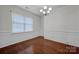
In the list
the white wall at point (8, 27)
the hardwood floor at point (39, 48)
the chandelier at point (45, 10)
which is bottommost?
the hardwood floor at point (39, 48)

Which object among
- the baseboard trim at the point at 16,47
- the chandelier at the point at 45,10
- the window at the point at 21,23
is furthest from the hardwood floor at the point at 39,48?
the chandelier at the point at 45,10

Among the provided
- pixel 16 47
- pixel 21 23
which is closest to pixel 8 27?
pixel 21 23

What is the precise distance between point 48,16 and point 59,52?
0.62m

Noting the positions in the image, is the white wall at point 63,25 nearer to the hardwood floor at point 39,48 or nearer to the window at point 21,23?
the hardwood floor at point 39,48

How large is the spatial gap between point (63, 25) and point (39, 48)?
548mm

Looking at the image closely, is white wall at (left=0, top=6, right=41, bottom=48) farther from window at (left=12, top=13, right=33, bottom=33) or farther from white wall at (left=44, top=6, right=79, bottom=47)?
white wall at (left=44, top=6, right=79, bottom=47)

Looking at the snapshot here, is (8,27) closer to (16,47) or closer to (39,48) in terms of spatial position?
(16,47)

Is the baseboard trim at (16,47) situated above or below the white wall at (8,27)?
below

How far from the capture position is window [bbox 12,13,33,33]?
155 centimetres

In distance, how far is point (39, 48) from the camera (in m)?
1.57

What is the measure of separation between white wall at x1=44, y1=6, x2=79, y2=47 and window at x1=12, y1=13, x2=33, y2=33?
27 cm

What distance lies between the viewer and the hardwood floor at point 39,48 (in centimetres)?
154

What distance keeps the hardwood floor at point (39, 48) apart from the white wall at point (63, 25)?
8cm
